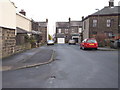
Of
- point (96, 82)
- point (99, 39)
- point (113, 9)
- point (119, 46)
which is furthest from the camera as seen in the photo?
point (113, 9)

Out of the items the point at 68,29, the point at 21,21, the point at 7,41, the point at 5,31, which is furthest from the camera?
the point at 68,29

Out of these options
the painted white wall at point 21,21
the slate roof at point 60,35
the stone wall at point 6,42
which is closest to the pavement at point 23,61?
the stone wall at point 6,42

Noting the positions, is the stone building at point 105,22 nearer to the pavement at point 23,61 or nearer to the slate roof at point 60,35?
the pavement at point 23,61

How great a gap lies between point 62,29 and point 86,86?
7180 centimetres

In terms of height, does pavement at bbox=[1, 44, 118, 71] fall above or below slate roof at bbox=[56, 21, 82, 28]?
below

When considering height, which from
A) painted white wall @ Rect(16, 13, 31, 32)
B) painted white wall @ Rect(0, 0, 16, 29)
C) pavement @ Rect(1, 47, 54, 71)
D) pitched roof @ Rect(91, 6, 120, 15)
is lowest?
pavement @ Rect(1, 47, 54, 71)

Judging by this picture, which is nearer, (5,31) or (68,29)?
(5,31)

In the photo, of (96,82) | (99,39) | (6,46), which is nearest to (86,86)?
(96,82)

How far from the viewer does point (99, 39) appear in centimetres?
2962

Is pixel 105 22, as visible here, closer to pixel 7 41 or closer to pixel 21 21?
pixel 21 21

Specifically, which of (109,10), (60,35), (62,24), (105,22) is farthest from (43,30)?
(109,10)

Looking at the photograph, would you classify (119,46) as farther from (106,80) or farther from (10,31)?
(106,80)

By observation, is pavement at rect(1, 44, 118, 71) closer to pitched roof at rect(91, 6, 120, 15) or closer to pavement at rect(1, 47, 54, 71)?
pavement at rect(1, 47, 54, 71)

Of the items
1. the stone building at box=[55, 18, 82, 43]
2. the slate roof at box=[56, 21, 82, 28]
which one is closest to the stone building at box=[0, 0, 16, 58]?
the stone building at box=[55, 18, 82, 43]
